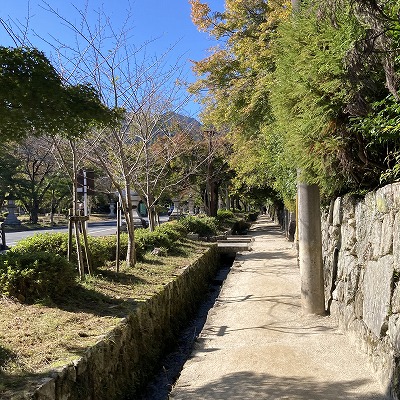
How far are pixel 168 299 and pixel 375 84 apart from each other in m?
5.14

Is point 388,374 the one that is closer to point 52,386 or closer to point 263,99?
point 52,386

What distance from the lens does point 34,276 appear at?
18.7 ft

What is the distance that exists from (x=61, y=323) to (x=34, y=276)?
43.9 inches

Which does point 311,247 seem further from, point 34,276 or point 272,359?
point 34,276

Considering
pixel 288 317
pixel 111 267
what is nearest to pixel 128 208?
pixel 111 267

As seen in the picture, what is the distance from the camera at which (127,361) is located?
5.14 m

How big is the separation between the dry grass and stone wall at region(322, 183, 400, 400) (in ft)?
Result: 9.14

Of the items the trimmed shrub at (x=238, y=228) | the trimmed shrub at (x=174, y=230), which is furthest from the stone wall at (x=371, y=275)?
the trimmed shrub at (x=238, y=228)

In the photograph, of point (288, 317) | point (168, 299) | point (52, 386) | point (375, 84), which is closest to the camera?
point (52, 386)

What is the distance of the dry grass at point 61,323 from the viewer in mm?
3695

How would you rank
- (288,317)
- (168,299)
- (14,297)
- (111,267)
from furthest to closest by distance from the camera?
(111,267) → (168,299) → (288,317) → (14,297)

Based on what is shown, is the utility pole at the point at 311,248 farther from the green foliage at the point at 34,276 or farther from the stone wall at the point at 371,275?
the green foliage at the point at 34,276

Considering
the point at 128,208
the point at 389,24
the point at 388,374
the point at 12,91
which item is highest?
the point at 389,24

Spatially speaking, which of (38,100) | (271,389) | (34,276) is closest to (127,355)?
(34,276)
